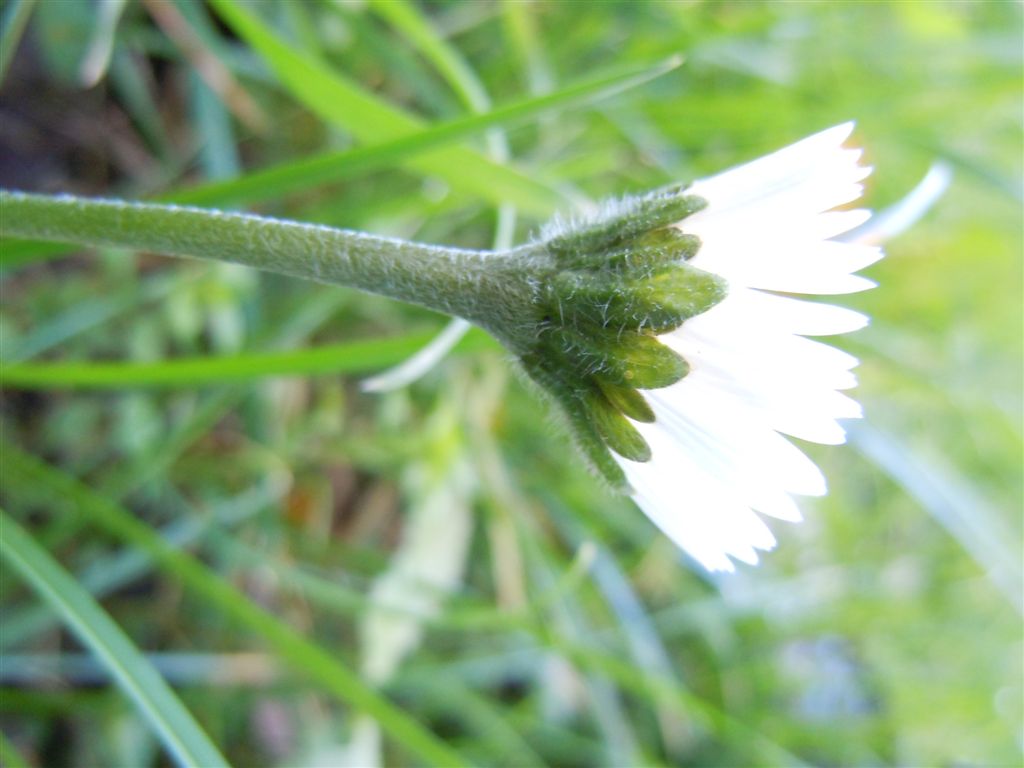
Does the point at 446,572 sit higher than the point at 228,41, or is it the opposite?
the point at 228,41

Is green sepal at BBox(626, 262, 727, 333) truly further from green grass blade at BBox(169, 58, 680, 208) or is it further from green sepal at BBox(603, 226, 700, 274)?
green grass blade at BBox(169, 58, 680, 208)

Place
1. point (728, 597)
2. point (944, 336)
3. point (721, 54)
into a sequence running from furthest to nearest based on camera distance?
point (944, 336), point (728, 597), point (721, 54)

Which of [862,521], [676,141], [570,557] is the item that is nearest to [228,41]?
[676,141]

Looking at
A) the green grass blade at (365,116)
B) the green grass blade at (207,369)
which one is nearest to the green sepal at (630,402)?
the green grass blade at (207,369)

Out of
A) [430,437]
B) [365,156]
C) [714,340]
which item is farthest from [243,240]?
[430,437]

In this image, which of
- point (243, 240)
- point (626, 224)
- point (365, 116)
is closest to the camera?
point (243, 240)

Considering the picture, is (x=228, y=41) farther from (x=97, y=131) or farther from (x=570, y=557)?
(x=570, y=557)

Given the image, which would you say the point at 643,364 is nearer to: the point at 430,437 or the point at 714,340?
the point at 714,340
